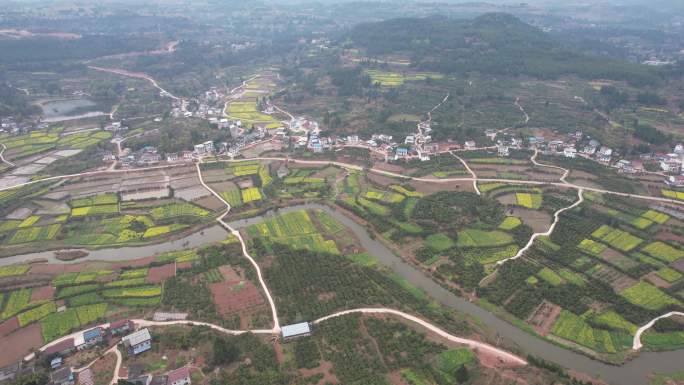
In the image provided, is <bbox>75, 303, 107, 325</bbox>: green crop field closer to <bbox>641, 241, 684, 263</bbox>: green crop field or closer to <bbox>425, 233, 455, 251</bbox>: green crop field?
<bbox>425, 233, 455, 251</bbox>: green crop field

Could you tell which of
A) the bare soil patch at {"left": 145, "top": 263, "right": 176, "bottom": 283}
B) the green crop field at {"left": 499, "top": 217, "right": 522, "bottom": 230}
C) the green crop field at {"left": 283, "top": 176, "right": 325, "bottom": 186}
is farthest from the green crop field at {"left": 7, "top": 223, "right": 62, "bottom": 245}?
the green crop field at {"left": 499, "top": 217, "right": 522, "bottom": 230}

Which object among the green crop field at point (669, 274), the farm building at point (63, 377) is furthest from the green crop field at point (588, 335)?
the farm building at point (63, 377)

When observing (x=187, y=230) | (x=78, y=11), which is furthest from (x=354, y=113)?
(x=78, y=11)

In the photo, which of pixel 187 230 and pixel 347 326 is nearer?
pixel 347 326

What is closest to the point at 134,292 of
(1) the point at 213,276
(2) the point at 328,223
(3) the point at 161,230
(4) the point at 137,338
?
(1) the point at 213,276

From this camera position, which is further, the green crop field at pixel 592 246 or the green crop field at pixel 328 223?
the green crop field at pixel 328 223

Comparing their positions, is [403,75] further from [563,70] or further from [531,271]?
[531,271]

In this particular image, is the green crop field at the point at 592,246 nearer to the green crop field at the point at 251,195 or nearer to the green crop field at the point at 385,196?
the green crop field at the point at 385,196
